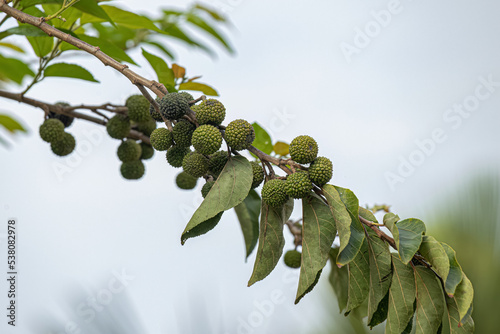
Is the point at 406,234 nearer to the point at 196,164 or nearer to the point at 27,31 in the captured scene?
the point at 196,164

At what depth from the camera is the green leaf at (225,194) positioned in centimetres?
58

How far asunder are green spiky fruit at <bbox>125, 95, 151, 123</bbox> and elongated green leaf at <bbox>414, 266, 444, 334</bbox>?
0.51m

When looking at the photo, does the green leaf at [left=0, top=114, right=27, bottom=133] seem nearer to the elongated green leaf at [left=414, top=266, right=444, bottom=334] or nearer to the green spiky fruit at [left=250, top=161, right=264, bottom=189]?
the green spiky fruit at [left=250, top=161, right=264, bottom=189]

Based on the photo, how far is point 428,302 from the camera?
595mm

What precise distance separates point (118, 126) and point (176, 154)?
0.26m

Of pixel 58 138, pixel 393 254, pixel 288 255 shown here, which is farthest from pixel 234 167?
pixel 58 138

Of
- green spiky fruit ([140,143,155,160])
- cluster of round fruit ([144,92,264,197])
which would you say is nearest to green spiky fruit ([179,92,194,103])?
cluster of round fruit ([144,92,264,197])

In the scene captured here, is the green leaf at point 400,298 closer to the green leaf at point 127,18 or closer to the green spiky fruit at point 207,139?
the green spiky fruit at point 207,139

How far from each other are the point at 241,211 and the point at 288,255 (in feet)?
0.38

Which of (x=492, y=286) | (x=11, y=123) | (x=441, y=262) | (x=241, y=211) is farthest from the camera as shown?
(x=11, y=123)

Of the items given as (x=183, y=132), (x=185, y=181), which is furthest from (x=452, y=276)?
(x=185, y=181)

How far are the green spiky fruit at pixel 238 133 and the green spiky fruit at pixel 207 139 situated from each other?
14 mm

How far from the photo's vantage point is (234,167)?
24.5 inches

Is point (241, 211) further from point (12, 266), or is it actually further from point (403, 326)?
point (12, 266)
